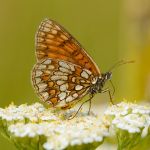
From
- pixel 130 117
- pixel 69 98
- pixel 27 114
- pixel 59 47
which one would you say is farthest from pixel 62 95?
pixel 130 117

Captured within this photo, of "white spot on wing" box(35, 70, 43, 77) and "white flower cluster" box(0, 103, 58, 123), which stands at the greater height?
"white spot on wing" box(35, 70, 43, 77)

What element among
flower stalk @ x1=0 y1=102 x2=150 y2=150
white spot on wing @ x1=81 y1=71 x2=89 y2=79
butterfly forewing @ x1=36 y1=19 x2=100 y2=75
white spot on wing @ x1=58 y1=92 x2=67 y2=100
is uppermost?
butterfly forewing @ x1=36 y1=19 x2=100 y2=75

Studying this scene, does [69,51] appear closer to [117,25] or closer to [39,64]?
[39,64]

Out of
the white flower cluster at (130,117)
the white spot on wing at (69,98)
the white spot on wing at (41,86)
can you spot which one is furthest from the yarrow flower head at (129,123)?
the white spot on wing at (41,86)

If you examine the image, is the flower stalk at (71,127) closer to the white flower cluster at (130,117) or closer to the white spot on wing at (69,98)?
the white flower cluster at (130,117)

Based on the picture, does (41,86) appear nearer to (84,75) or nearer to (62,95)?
(62,95)

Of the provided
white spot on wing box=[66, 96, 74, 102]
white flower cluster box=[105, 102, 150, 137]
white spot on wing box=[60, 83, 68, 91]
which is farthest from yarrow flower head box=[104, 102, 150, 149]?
white spot on wing box=[60, 83, 68, 91]

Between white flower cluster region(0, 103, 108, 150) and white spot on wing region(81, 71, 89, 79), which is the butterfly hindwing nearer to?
white spot on wing region(81, 71, 89, 79)
